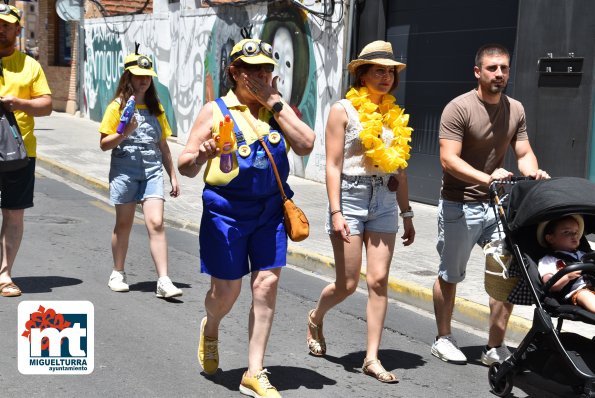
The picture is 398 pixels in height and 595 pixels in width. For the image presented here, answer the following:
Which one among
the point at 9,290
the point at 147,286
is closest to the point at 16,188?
the point at 9,290

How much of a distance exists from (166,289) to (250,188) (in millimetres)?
2796

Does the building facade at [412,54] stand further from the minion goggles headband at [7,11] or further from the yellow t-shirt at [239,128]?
the yellow t-shirt at [239,128]

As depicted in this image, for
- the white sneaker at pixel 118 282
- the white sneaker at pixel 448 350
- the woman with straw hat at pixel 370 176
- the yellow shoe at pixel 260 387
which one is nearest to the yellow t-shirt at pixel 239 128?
the woman with straw hat at pixel 370 176

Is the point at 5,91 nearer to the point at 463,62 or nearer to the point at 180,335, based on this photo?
the point at 180,335

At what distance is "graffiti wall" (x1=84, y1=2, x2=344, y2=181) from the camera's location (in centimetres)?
1669

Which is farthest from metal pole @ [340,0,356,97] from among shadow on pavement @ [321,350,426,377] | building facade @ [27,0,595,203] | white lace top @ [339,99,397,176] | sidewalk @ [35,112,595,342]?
white lace top @ [339,99,397,176]

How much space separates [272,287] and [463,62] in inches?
347

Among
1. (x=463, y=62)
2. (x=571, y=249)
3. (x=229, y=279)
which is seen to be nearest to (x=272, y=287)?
(x=229, y=279)

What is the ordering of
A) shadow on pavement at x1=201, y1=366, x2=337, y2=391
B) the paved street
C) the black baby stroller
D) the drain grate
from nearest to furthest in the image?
the black baby stroller → the paved street → shadow on pavement at x1=201, y1=366, x2=337, y2=391 → the drain grate

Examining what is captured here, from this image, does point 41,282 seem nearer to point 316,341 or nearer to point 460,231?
point 316,341

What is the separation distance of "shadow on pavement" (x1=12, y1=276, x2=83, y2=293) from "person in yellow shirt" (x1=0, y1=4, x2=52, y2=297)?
23 centimetres

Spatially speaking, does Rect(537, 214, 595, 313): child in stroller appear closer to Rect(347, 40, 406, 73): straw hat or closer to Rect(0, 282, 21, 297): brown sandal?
Rect(347, 40, 406, 73): straw hat

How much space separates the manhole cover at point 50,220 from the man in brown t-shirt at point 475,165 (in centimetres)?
648

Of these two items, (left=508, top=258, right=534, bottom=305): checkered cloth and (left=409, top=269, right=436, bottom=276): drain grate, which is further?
(left=409, top=269, right=436, bottom=276): drain grate
